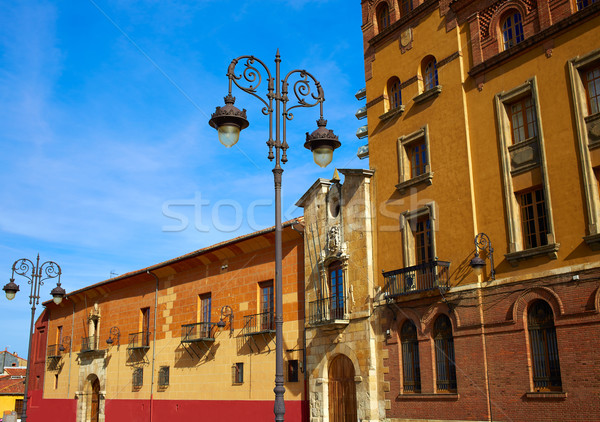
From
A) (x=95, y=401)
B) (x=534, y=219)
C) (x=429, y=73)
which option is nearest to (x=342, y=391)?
(x=534, y=219)

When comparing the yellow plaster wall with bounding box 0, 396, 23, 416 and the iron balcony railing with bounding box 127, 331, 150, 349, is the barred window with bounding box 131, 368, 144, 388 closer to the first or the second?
the iron balcony railing with bounding box 127, 331, 150, 349

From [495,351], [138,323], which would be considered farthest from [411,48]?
[138,323]

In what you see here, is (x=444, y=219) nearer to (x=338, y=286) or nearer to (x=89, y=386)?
(x=338, y=286)

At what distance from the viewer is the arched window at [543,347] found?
47.9 ft

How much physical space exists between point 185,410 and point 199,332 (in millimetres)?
3522

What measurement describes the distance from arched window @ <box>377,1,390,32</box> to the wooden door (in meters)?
25.7

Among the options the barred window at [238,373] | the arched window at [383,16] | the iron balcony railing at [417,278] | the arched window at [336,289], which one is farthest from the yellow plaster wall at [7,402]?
the arched window at [383,16]

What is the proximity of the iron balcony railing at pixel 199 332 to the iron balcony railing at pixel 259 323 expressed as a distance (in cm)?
209

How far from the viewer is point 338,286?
21.5 m

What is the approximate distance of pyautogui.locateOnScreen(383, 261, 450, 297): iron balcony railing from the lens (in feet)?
57.3

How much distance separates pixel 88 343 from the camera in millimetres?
36250

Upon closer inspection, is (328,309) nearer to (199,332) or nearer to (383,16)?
(199,332)

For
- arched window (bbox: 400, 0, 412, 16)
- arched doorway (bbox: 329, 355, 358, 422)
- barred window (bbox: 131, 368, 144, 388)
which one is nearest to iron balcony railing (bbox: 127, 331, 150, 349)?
barred window (bbox: 131, 368, 144, 388)

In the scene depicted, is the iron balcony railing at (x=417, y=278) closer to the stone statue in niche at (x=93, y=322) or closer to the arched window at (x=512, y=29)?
the arched window at (x=512, y=29)
